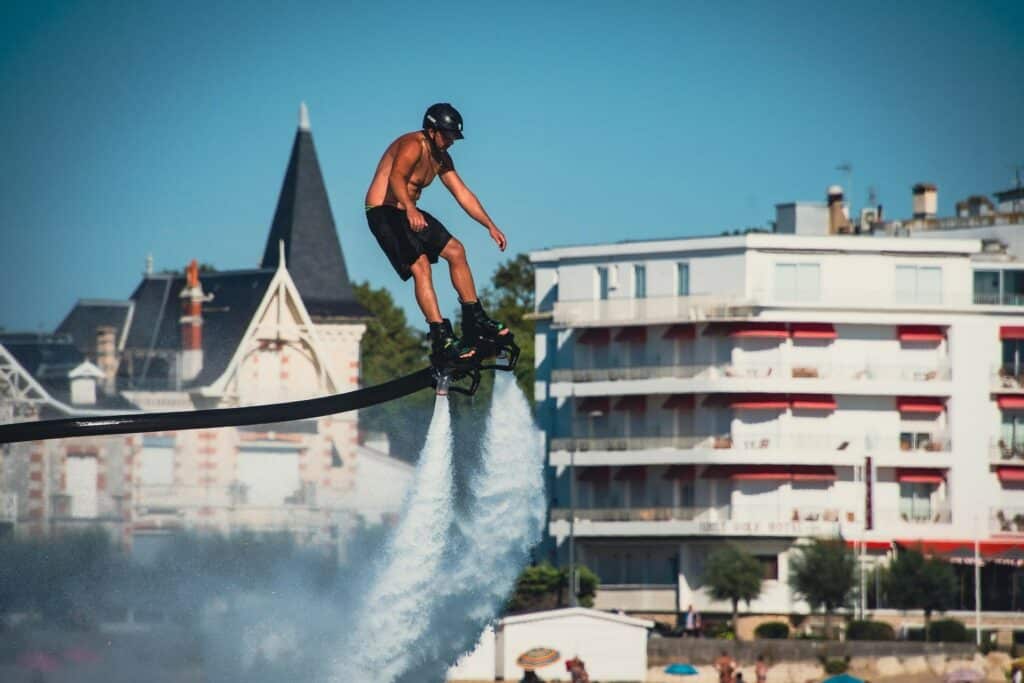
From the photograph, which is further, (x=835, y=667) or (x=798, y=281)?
(x=798, y=281)

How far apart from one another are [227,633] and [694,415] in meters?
82.7

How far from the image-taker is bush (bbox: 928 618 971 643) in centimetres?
9675

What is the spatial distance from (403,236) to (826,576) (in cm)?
8384

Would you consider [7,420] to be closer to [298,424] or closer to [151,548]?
[151,548]

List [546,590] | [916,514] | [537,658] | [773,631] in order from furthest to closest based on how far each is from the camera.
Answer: [916,514] < [546,590] < [773,631] < [537,658]

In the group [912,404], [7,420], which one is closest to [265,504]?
[7,420]

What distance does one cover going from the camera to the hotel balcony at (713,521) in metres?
111

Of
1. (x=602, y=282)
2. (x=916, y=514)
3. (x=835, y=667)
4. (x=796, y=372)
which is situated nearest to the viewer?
(x=835, y=667)

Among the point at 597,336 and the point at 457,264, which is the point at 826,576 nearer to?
the point at 597,336

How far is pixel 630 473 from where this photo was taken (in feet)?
375

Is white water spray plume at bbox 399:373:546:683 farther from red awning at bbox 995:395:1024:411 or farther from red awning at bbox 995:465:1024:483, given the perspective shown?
red awning at bbox 995:395:1024:411

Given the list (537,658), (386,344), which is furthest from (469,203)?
(386,344)

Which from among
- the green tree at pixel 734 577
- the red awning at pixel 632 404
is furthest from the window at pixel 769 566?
the red awning at pixel 632 404

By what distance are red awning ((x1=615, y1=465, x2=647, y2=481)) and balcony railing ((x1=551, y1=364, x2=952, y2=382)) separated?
518 centimetres
